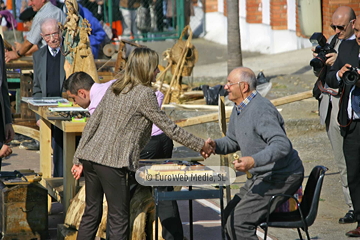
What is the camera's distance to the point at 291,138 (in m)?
9.35

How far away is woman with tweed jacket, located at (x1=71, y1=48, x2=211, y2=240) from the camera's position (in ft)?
14.2

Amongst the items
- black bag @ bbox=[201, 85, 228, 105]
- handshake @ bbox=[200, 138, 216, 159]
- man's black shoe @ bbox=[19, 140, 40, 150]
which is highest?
handshake @ bbox=[200, 138, 216, 159]

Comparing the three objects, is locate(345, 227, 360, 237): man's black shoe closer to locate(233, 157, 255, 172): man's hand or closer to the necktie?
the necktie

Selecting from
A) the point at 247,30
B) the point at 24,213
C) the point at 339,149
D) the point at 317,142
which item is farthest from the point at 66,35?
the point at 247,30

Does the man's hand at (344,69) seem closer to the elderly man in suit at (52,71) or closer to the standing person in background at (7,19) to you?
the elderly man in suit at (52,71)

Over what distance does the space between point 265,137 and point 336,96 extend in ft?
5.48

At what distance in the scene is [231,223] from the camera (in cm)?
429

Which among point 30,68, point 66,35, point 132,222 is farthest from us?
point 30,68

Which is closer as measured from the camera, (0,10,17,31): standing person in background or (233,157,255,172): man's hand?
(233,157,255,172): man's hand

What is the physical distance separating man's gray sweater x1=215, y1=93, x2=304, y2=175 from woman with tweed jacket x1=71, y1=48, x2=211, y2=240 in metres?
0.31

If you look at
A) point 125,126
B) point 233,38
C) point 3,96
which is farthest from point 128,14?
point 125,126

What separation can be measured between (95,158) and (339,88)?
7.56 feet

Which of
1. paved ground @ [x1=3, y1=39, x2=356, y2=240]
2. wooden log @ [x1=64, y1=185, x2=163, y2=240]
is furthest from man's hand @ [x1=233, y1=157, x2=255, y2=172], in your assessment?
paved ground @ [x1=3, y1=39, x2=356, y2=240]

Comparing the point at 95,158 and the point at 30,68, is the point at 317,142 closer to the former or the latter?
the point at 30,68
